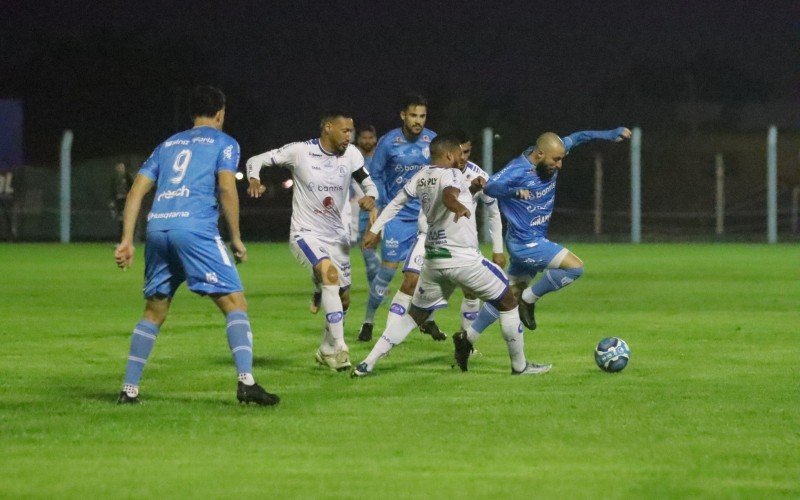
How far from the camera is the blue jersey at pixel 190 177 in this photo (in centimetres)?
934

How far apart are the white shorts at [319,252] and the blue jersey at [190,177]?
7.74 feet

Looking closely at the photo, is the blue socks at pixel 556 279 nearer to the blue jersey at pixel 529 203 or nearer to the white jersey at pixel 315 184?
the blue jersey at pixel 529 203

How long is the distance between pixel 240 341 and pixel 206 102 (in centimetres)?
158

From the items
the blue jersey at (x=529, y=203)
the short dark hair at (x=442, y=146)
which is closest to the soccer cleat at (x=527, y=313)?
the blue jersey at (x=529, y=203)

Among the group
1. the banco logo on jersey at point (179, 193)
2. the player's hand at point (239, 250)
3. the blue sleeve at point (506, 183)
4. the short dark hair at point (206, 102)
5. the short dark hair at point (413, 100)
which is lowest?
the player's hand at point (239, 250)

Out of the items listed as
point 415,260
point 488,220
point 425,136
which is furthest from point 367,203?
point 425,136

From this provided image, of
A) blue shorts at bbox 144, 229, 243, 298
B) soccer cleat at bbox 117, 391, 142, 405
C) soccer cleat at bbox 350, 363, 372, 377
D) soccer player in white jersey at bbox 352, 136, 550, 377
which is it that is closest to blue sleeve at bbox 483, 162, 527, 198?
soccer player in white jersey at bbox 352, 136, 550, 377

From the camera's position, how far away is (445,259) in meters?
10.8

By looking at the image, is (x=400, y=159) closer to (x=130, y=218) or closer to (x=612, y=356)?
(x=612, y=356)

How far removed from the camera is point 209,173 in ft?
30.9

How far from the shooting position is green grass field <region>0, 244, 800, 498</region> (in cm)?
693

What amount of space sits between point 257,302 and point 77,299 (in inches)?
92.3

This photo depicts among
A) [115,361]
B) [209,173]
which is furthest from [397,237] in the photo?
[209,173]

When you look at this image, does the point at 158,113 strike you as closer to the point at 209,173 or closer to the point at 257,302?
the point at 257,302
